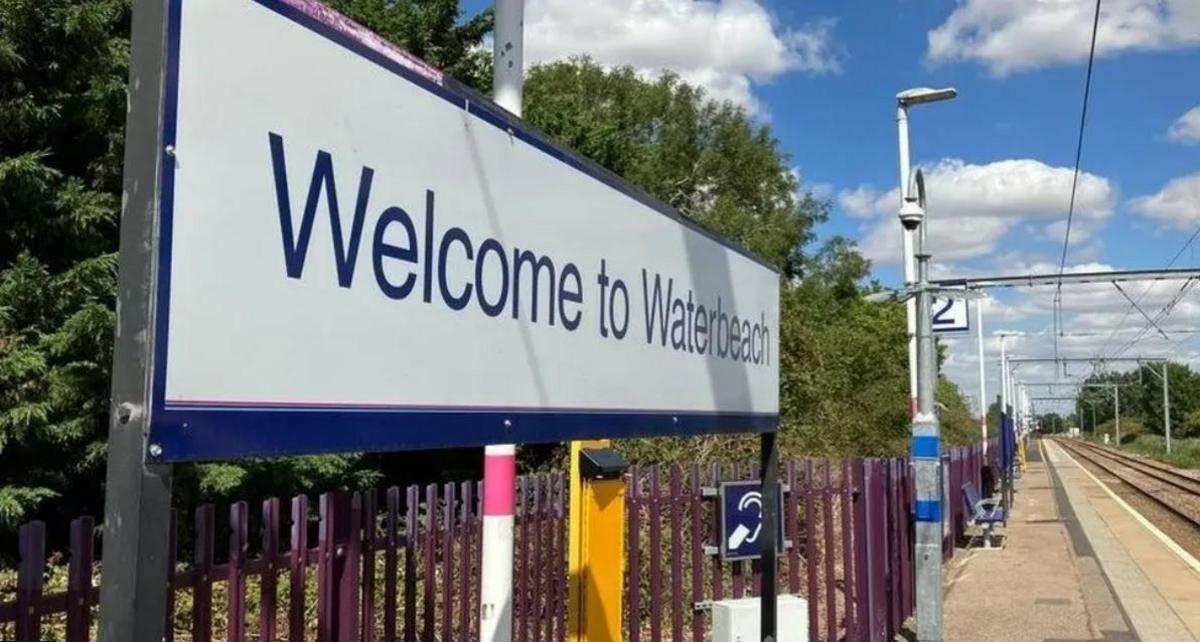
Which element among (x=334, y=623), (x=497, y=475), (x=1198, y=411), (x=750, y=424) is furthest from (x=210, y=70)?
(x=1198, y=411)

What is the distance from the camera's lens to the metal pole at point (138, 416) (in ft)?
4.27

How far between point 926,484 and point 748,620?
3670mm

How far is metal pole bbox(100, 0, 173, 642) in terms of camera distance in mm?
1302

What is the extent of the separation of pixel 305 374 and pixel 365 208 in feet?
1.05

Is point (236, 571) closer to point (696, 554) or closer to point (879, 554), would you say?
point (696, 554)

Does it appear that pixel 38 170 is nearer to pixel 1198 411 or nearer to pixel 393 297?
pixel 393 297

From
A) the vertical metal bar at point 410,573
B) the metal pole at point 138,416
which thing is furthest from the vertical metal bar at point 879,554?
the metal pole at point 138,416

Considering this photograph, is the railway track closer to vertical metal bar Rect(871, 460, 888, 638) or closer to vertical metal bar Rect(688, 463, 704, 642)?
vertical metal bar Rect(871, 460, 888, 638)

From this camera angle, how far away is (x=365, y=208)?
1.76 m

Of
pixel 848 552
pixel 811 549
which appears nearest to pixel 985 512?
pixel 848 552

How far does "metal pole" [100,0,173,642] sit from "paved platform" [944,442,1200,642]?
Result: 8.64 meters

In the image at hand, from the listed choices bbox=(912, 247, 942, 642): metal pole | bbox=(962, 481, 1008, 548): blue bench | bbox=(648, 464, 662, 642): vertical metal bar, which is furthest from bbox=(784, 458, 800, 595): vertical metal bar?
bbox=(962, 481, 1008, 548): blue bench

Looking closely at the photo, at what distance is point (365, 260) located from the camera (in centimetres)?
175

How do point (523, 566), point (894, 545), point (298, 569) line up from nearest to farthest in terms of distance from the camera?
point (298, 569)
point (523, 566)
point (894, 545)
